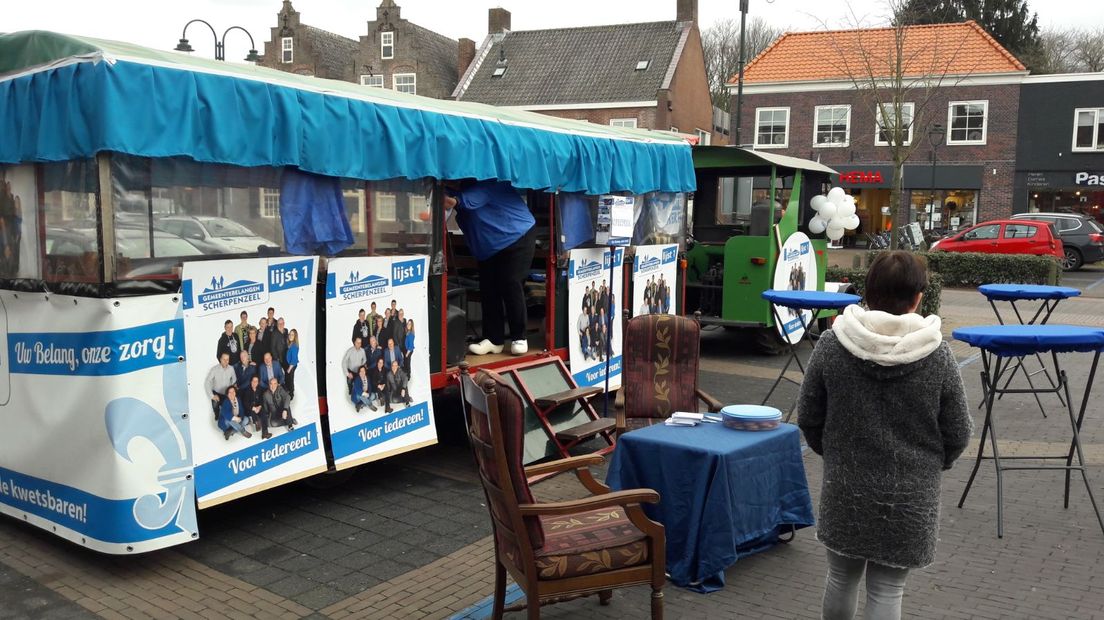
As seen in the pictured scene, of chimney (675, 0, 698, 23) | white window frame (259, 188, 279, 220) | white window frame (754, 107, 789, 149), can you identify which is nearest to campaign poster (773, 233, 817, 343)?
white window frame (259, 188, 279, 220)

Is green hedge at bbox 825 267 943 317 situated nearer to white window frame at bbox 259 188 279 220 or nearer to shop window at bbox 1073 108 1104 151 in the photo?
white window frame at bbox 259 188 279 220

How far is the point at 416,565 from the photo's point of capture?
4879 millimetres

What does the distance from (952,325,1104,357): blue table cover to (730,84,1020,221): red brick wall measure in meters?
29.1

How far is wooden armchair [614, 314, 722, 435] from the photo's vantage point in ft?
20.7

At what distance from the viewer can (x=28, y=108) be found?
4707 millimetres

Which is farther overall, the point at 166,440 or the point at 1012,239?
the point at 1012,239

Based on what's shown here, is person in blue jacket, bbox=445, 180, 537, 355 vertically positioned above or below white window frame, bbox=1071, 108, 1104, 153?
below

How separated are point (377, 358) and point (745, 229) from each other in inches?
277

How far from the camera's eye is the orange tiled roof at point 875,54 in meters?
29.3

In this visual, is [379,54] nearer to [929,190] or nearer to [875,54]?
[875,54]

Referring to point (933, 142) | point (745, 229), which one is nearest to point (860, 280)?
point (745, 229)

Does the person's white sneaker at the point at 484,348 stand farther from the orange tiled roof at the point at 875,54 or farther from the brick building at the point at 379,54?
the brick building at the point at 379,54

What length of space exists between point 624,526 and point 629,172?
4.89 metres

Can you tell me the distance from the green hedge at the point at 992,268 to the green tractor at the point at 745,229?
22.3 feet
